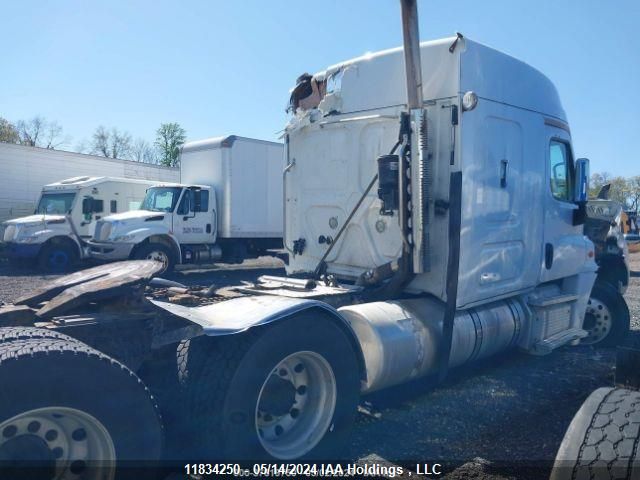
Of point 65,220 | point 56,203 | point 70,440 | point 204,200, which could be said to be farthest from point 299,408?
point 56,203

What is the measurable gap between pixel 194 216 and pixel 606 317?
1103cm

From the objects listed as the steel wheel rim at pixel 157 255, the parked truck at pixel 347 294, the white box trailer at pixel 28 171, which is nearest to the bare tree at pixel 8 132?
the white box trailer at pixel 28 171

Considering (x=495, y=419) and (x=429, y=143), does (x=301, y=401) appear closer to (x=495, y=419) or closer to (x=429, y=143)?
(x=495, y=419)

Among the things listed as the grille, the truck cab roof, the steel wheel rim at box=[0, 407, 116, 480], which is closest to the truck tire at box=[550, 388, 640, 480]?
the steel wheel rim at box=[0, 407, 116, 480]

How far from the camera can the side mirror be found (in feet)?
20.6

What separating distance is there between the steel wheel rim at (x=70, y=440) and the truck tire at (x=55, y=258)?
44.8 ft

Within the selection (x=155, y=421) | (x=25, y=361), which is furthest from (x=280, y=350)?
(x=25, y=361)

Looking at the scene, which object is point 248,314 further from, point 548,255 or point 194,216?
point 194,216

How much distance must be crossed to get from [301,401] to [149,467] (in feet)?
3.89

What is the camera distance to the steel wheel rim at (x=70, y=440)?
2.35 metres

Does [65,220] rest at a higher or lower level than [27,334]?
higher

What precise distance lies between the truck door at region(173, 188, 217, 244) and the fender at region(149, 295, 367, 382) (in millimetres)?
11538

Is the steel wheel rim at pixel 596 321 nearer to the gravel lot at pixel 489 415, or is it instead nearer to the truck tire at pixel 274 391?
the gravel lot at pixel 489 415

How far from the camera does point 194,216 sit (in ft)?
49.4
